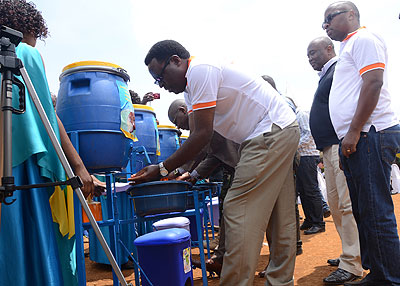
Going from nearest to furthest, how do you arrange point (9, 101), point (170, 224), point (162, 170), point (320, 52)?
point (9, 101) < point (162, 170) < point (320, 52) < point (170, 224)

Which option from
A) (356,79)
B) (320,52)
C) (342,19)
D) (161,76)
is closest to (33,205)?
(161,76)

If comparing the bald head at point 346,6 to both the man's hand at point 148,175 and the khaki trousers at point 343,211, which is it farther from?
the man's hand at point 148,175

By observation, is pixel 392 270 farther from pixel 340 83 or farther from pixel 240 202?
pixel 340 83

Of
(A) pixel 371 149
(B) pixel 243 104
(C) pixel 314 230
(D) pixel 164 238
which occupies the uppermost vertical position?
(B) pixel 243 104

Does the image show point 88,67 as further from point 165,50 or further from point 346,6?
point 346,6

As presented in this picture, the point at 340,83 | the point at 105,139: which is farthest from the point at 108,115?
the point at 340,83

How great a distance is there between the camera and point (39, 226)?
5.33ft

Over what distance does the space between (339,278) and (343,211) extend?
1.65 ft

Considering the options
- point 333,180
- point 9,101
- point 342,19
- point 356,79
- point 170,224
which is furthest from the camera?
point 170,224

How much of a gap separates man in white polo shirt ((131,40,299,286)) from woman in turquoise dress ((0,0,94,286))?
560 mm

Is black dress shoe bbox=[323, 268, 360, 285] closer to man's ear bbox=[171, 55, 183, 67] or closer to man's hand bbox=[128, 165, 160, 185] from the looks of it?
man's hand bbox=[128, 165, 160, 185]

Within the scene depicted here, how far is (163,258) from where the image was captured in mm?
2564

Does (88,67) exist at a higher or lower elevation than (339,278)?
higher

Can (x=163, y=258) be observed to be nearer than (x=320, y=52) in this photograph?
Yes
